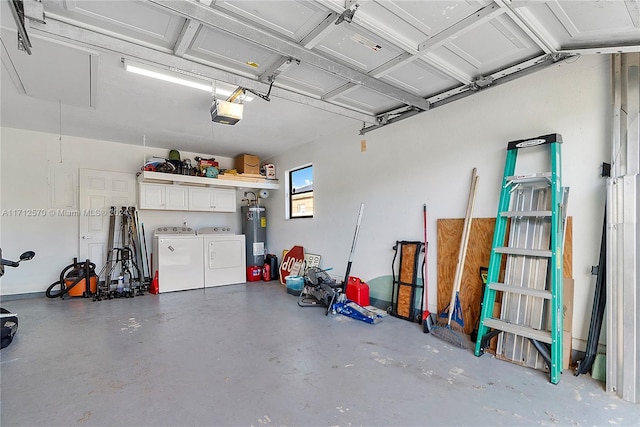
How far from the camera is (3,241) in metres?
5.02

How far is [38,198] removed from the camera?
5270 mm

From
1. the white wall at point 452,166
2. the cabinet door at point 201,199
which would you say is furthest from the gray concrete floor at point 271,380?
the cabinet door at point 201,199

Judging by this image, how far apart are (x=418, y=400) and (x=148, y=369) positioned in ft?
7.21

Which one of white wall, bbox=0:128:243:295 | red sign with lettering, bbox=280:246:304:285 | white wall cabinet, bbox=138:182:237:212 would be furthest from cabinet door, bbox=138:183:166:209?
red sign with lettering, bbox=280:246:304:285

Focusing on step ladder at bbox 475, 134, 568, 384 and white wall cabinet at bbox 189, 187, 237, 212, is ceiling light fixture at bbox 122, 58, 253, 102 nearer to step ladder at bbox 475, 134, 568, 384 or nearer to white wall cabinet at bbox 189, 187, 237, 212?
step ladder at bbox 475, 134, 568, 384

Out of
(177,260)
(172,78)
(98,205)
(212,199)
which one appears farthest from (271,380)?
(98,205)

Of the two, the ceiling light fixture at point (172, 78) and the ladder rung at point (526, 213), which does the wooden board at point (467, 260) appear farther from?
the ceiling light fixture at point (172, 78)

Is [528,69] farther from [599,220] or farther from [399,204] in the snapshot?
[399,204]

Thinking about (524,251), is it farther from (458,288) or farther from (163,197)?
(163,197)

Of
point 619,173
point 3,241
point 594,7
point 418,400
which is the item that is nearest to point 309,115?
point 594,7

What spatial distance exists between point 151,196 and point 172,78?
3403 mm

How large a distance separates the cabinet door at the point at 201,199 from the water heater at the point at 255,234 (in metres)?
0.85

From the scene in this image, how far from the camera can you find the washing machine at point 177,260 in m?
5.54

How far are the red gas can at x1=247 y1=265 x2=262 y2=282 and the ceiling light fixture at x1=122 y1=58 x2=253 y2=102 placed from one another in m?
4.06
